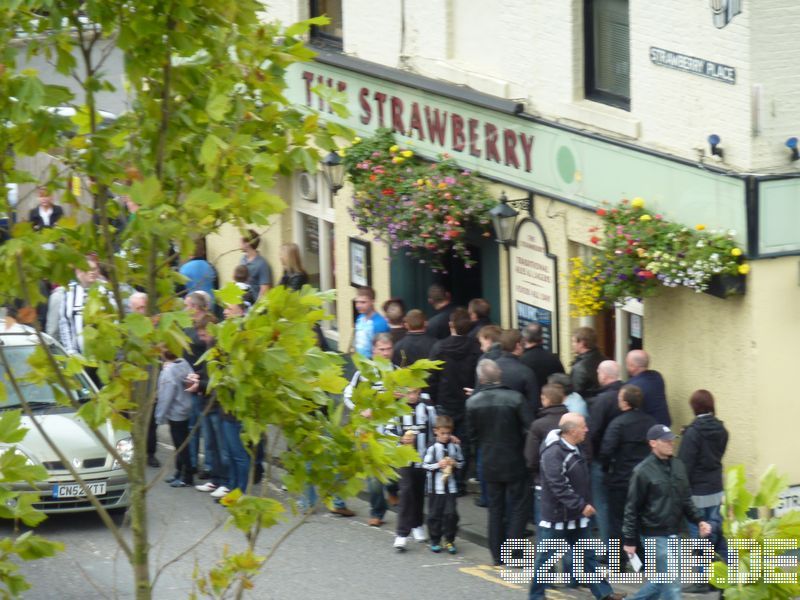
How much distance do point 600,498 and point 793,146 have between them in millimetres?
3278

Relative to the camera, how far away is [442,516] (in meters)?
12.4

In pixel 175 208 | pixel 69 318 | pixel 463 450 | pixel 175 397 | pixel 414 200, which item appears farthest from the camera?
pixel 69 318

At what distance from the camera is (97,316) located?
5473mm

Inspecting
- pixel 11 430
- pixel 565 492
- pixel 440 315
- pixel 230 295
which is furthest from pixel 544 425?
pixel 11 430

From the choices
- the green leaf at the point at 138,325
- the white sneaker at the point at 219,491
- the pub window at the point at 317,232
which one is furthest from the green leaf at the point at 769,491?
the pub window at the point at 317,232

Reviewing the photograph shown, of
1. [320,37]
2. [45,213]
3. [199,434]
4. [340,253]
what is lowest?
[199,434]

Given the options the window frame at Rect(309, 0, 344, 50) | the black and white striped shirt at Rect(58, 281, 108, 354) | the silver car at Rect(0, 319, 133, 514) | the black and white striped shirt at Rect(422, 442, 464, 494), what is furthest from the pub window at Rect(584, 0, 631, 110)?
the black and white striped shirt at Rect(58, 281, 108, 354)

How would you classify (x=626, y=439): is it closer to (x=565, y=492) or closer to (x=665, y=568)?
(x=565, y=492)

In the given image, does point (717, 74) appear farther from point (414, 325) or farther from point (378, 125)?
point (378, 125)

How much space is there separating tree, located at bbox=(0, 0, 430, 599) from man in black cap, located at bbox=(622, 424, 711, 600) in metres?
4.86

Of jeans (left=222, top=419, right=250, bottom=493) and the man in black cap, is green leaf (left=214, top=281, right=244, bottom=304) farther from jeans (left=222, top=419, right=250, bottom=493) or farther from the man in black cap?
jeans (left=222, top=419, right=250, bottom=493)

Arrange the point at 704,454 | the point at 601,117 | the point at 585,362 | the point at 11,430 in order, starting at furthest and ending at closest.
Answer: the point at 601,117, the point at 585,362, the point at 704,454, the point at 11,430

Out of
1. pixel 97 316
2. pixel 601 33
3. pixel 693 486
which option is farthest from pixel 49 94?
pixel 601 33

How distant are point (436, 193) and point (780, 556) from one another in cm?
1119
